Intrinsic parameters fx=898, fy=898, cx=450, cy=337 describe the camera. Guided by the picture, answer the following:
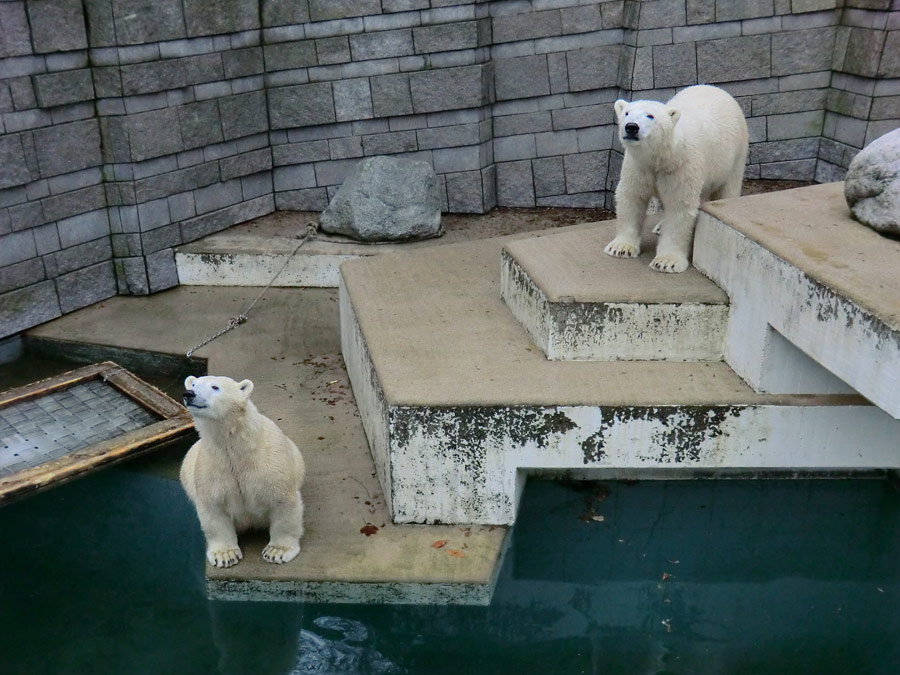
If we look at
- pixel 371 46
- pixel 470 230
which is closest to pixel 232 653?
pixel 470 230

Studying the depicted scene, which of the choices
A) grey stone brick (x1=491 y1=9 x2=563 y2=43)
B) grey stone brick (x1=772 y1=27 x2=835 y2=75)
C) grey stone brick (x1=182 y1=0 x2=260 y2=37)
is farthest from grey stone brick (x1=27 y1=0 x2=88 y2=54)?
grey stone brick (x1=772 y1=27 x2=835 y2=75)

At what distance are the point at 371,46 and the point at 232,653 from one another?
4.81 metres

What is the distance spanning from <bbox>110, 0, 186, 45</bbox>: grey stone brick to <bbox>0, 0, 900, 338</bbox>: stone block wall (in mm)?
10

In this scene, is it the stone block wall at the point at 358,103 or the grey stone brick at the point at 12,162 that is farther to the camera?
the stone block wall at the point at 358,103

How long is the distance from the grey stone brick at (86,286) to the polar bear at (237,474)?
115 inches

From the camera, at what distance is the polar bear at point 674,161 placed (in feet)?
13.7

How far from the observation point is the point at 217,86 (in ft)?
21.7

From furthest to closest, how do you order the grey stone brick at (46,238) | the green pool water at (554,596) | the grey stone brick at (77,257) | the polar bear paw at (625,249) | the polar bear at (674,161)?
the grey stone brick at (77,257), the grey stone brick at (46,238), the polar bear paw at (625,249), the polar bear at (674,161), the green pool water at (554,596)

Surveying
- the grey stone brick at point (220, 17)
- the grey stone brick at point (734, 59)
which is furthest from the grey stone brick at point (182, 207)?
the grey stone brick at point (734, 59)

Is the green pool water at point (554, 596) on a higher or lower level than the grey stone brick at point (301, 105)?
lower

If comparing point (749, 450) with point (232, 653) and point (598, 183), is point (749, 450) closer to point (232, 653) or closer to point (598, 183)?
point (232, 653)

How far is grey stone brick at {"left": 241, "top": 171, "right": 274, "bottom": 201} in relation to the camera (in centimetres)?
716

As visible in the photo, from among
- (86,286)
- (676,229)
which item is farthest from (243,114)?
(676,229)

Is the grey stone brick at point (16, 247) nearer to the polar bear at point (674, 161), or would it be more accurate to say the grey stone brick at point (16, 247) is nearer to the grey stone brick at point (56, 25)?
the grey stone brick at point (56, 25)
